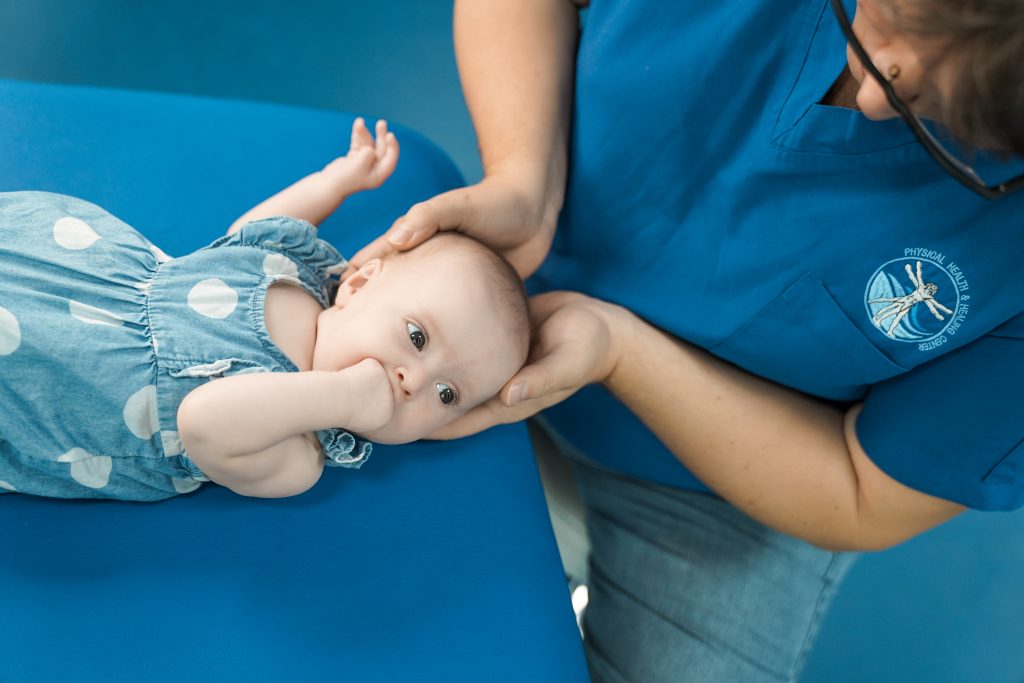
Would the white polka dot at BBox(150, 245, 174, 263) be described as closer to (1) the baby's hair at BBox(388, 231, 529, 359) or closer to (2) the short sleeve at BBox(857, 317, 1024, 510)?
(1) the baby's hair at BBox(388, 231, 529, 359)

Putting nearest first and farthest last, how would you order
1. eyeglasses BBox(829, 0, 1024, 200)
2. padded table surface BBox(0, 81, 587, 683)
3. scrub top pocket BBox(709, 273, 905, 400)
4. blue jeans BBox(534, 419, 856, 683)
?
eyeglasses BBox(829, 0, 1024, 200)
padded table surface BBox(0, 81, 587, 683)
scrub top pocket BBox(709, 273, 905, 400)
blue jeans BBox(534, 419, 856, 683)

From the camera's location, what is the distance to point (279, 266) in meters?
1.02

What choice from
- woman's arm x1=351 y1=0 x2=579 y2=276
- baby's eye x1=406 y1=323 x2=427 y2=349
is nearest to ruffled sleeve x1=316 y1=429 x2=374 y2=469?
baby's eye x1=406 y1=323 x2=427 y2=349

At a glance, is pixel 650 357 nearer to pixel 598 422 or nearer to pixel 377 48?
pixel 598 422

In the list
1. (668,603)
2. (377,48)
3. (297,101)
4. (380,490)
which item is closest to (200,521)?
(380,490)

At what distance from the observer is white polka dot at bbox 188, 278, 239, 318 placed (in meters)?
0.95

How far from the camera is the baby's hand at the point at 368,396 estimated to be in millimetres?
899

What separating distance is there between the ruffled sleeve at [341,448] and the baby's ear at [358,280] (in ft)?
0.54

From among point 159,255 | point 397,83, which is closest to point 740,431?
point 159,255

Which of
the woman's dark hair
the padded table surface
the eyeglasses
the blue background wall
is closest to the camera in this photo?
the woman's dark hair

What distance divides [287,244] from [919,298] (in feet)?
2.28

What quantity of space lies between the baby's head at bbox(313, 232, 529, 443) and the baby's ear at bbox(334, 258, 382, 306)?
2 cm

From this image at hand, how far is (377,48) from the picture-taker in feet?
6.91

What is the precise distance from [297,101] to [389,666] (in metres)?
1.50
